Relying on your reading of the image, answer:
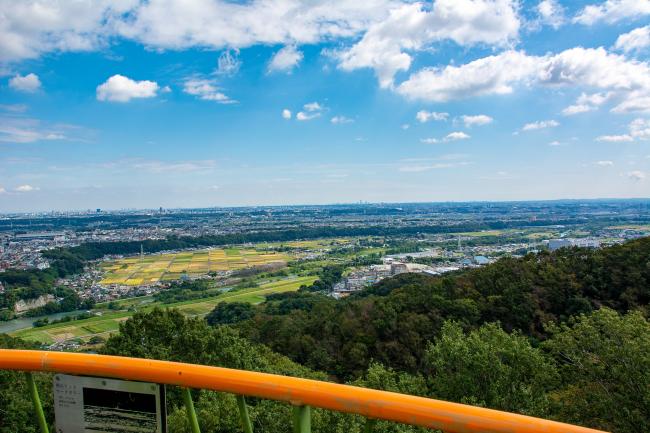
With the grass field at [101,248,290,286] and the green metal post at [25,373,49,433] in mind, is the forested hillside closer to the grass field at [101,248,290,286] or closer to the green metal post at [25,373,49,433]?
the green metal post at [25,373,49,433]

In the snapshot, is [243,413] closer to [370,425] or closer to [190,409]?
[190,409]

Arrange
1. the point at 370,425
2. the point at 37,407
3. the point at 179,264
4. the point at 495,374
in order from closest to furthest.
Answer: the point at 370,425, the point at 37,407, the point at 495,374, the point at 179,264

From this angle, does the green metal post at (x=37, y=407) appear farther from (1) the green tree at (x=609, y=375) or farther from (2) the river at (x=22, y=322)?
(2) the river at (x=22, y=322)

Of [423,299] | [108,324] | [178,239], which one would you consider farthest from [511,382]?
[178,239]

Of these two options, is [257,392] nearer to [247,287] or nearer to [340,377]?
[340,377]

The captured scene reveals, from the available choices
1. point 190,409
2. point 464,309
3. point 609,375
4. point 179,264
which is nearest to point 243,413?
point 190,409

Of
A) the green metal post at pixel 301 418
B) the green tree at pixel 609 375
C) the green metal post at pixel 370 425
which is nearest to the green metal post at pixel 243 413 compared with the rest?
the green metal post at pixel 301 418

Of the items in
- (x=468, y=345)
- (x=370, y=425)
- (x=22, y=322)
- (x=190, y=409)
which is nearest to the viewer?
(x=370, y=425)
